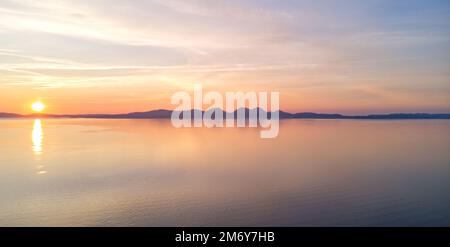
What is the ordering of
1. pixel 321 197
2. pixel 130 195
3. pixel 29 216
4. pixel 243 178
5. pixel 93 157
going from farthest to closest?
1. pixel 93 157
2. pixel 243 178
3. pixel 130 195
4. pixel 321 197
5. pixel 29 216

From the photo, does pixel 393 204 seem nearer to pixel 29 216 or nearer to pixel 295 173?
pixel 295 173

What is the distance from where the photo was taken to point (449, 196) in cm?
573

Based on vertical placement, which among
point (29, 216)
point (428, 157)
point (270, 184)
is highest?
point (428, 157)

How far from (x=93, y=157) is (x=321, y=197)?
7.80 metres

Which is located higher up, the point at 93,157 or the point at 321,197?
the point at 93,157

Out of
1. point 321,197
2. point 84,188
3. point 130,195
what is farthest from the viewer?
point 84,188

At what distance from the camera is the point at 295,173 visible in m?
7.95

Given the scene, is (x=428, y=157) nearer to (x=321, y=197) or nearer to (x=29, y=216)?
(x=321, y=197)

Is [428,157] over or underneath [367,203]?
over
